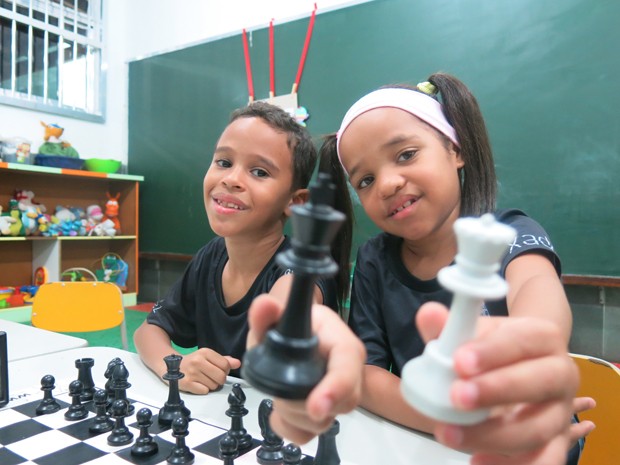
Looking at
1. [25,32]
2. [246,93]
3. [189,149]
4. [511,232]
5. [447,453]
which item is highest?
[25,32]

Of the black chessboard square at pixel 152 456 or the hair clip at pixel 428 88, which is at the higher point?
the hair clip at pixel 428 88

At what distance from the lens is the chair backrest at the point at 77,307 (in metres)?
2.03

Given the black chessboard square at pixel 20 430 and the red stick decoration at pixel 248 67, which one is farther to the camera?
the red stick decoration at pixel 248 67

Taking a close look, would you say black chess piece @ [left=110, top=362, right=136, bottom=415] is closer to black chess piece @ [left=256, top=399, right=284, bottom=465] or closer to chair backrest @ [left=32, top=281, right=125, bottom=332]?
black chess piece @ [left=256, top=399, right=284, bottom=465]

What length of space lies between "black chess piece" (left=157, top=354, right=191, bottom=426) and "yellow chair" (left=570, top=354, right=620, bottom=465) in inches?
34.2

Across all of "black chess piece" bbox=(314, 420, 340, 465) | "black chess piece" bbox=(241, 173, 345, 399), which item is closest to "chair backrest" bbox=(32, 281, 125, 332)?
"black chess piece" bbox=(314, 420, 340, 465)

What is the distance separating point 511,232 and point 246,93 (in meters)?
3.64

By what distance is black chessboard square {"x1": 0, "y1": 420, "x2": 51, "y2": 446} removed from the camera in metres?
0.79

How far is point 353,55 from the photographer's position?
3203 millimetres

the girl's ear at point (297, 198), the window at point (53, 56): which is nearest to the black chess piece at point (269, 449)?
the girl's ear at point (297, 198)

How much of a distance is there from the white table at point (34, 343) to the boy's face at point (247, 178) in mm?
566

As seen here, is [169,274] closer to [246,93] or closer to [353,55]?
[246,93]

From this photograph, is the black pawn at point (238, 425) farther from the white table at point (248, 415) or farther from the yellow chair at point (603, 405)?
the yellow chair at point (603, 405)

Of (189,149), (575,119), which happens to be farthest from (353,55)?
(189,149)
